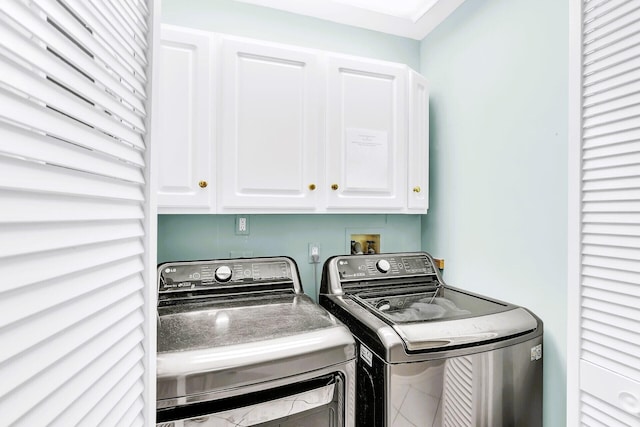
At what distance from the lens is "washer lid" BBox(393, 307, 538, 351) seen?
3.79 feet

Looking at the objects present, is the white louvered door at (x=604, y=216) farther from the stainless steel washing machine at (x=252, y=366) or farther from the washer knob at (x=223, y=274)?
the washer knob at (x=223, y=274)

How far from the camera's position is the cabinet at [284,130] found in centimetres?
152

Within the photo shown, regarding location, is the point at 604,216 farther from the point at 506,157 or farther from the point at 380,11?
the point at 380,11

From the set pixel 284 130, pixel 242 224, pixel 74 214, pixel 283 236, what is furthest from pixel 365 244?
pixel 74 214

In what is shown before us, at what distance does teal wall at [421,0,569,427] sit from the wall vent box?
0.36m

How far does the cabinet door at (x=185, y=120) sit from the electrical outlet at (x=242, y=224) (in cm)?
34

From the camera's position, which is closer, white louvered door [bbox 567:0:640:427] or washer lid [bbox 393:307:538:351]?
white louvered door [bbox 567:0:640:427]

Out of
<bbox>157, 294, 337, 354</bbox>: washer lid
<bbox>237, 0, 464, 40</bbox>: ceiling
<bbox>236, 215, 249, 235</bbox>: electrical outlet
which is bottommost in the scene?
<bbox>157, 294, 337, 354</bbox>: washer lid

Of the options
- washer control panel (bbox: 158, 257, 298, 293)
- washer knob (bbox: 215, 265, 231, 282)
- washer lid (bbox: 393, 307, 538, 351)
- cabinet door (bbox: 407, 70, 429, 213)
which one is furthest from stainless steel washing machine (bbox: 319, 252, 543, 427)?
cabinet door (bbox: 407, 70, 429, 213)

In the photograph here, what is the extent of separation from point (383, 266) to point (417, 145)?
0.73m

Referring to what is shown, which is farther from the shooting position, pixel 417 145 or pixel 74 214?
pixel 417 145

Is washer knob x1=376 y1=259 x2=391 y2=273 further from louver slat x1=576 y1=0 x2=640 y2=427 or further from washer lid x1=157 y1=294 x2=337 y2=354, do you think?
louver slat x1=576 y1=0 x2=640 y2=427

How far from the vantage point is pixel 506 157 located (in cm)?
164

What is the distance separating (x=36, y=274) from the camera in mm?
439
